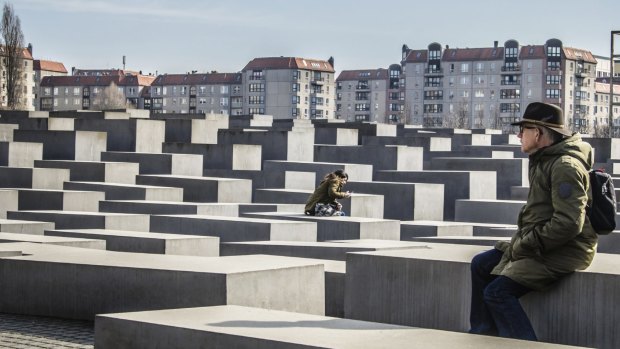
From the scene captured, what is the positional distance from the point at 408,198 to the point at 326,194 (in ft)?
14.1

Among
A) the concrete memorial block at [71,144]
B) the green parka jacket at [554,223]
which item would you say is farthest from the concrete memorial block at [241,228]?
the green parka jacket at [554,223]

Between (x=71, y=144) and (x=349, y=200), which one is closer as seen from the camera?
(x=349, y=200)

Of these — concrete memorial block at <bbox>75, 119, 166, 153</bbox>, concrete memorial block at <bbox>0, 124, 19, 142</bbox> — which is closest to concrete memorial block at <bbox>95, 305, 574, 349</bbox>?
concrete memorial block at <bbox>75, 119, 166, 153</bbox>

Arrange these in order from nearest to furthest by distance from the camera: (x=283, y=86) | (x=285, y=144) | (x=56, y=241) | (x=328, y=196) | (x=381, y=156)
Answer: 1. (x=56, y=241)
2. (x=328, y=196)
3. (x=381, y=156)
4. (x=285, y=144)
5. (x=283, y=86)

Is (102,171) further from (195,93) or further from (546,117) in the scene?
(195,93)

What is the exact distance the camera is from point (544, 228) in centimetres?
698

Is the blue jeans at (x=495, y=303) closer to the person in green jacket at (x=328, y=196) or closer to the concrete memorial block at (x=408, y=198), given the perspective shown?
the person in green jacket at (x=328, y=196)

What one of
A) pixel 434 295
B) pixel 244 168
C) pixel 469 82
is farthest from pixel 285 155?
pixel 469 82

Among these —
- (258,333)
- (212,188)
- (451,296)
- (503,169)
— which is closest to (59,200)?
(212,188)

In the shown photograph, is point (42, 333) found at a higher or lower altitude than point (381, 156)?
lower

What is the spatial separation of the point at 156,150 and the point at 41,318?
64.2ft

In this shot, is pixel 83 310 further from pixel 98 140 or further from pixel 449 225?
pixel 98 140

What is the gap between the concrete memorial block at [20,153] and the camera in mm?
25844

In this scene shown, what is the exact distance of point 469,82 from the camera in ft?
541
